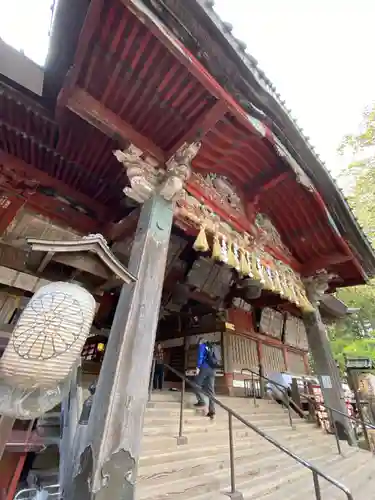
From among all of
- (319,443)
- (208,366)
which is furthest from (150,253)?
(319,443)

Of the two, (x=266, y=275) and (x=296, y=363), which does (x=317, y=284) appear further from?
(x=296, y=363)

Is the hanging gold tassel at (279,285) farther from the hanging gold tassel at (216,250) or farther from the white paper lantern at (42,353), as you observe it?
the white paper lantern at (42,353)

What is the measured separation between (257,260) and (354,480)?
4.44m

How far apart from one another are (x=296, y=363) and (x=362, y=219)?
8.62 metres

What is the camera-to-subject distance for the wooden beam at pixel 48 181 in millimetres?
4828

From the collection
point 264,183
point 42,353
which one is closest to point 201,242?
point 264,183

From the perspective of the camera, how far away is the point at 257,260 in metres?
6.12

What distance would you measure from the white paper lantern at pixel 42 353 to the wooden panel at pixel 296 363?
1205cm

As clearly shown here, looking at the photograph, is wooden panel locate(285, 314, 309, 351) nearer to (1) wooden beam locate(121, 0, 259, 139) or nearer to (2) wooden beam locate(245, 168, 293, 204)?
(2) wooden beam locate(245, 168, 293, 204)

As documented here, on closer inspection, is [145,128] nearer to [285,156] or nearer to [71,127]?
[71,127]

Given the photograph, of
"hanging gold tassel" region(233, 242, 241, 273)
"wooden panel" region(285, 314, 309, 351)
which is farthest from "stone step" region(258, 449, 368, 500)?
"wooden panel" region(285, 314, 309, 351)

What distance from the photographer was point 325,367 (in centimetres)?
753

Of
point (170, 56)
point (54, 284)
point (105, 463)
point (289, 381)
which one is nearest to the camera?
point (105, 463)

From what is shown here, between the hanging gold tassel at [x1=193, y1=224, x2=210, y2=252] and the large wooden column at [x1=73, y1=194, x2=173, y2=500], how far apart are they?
2.72 ft
